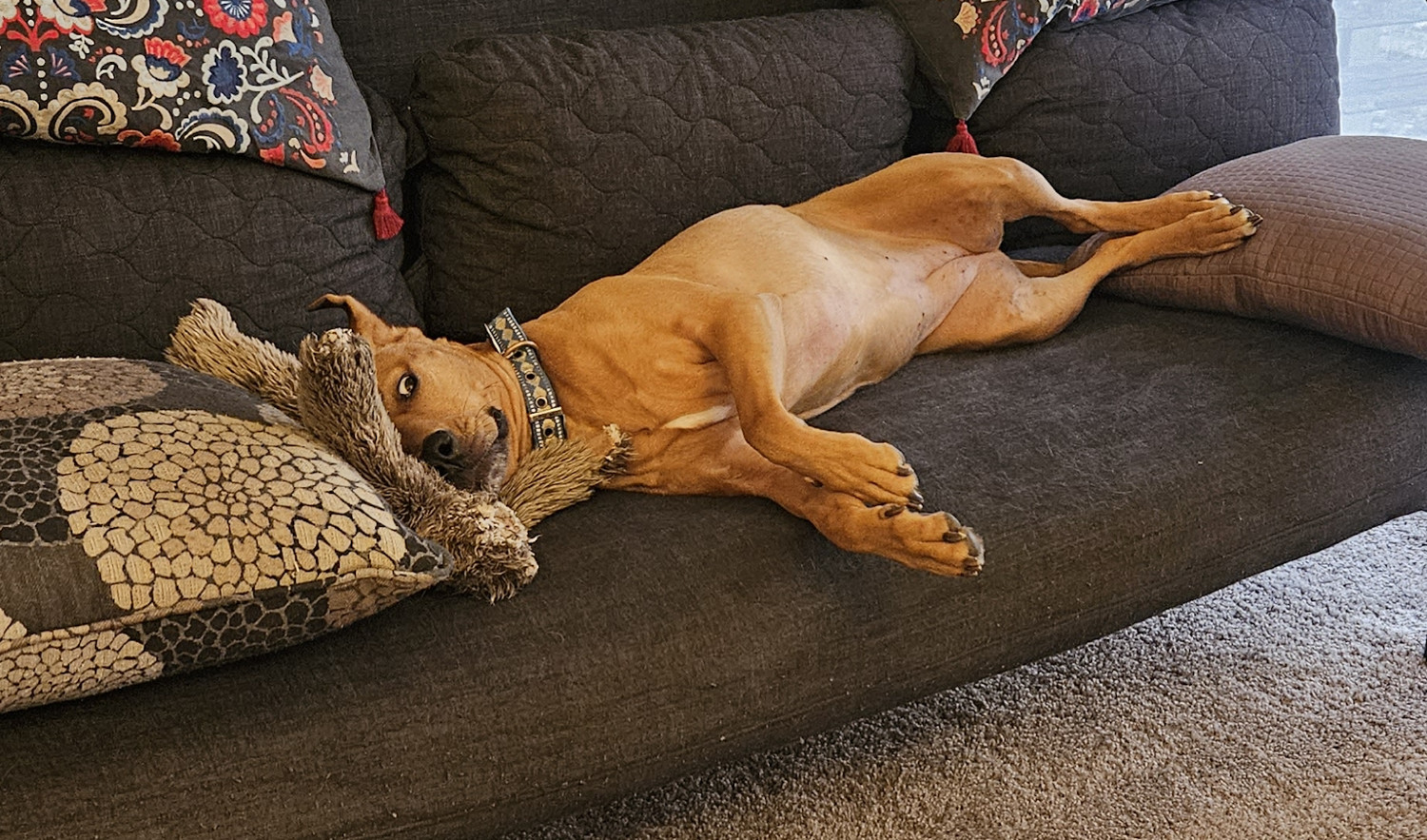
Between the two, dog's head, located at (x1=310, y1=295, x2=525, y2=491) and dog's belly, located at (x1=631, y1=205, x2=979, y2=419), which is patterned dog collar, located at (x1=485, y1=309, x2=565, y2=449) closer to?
dog's head, located at (x1=310, y1=295, x2=525, y2=491)

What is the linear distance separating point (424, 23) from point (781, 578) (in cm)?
118

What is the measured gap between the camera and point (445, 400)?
1732mm

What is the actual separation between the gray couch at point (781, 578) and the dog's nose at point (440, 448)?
0.14m

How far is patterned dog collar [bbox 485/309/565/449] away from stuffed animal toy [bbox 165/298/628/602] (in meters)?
0.18

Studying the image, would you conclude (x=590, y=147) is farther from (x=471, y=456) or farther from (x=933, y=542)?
(x=933, y=542)

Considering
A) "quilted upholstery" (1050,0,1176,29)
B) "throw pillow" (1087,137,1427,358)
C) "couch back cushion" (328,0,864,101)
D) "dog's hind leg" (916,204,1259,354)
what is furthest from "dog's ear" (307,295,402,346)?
"quilted upholstery" (1050,0,1176,29)

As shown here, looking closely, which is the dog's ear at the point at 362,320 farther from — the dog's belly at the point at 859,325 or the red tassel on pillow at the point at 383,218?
the dog's belly at the point at 859,325

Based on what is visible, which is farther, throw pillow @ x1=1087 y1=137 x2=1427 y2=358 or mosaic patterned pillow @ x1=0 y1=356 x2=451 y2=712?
throw pillow @ x1=1087 y1=137 x2=1427 y2=358

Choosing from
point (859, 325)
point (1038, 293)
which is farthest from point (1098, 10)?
point (859, 325)

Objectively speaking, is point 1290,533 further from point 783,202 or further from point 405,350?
point 405,350

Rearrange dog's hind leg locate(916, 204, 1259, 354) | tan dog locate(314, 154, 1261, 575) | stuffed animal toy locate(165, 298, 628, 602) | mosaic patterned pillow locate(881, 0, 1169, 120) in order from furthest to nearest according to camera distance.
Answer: mosaic patterned pillow locate(881, 0, 1169, 120) < dog's hind leg locate(916, 204, 1259, 354) < tan dog locate(314, 154, 1261, 575) < stuffed animal toy locate(165, 298, 628, 602)

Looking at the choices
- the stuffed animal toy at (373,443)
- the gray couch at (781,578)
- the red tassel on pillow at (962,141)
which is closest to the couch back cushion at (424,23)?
the gray couch at (781,578)

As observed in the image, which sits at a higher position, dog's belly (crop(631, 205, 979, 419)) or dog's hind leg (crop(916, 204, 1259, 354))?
dog's belly (crop(631, 205, 979, 419))

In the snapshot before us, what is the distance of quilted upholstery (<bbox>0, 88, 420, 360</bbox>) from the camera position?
69.8 inches
